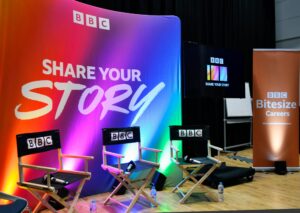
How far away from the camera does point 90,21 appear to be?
13.2 ft

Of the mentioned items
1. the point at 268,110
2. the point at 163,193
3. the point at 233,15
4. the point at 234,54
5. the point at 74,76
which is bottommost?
the point at 163,193

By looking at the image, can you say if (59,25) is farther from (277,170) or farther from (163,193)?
(277,170)

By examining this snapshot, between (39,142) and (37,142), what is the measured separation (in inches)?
1.0

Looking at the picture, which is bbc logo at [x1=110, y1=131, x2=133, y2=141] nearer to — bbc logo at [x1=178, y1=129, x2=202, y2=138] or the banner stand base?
bbc logo at [x1=178, y1=129, x2=202, y2=138]

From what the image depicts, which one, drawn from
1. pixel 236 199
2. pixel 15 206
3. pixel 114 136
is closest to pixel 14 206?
pixel 15 206

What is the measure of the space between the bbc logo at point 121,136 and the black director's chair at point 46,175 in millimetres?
657

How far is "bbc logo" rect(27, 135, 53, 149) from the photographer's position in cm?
320

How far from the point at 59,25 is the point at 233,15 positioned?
491 centimetres

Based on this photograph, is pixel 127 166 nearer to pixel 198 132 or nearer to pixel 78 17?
pixel 198 132

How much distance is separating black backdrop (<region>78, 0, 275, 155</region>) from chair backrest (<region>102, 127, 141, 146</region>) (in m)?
2.42

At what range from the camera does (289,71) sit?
521cm

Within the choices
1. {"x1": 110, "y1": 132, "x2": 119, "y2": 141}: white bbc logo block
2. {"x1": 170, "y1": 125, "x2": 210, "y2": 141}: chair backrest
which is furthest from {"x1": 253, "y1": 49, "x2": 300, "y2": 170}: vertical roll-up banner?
{"x1": 110, "y1": 132, "x2": 119, "y2": 141}: white bbc logo block

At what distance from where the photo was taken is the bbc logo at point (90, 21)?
3.91 metres

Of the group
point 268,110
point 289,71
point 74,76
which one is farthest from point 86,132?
point 289,71
